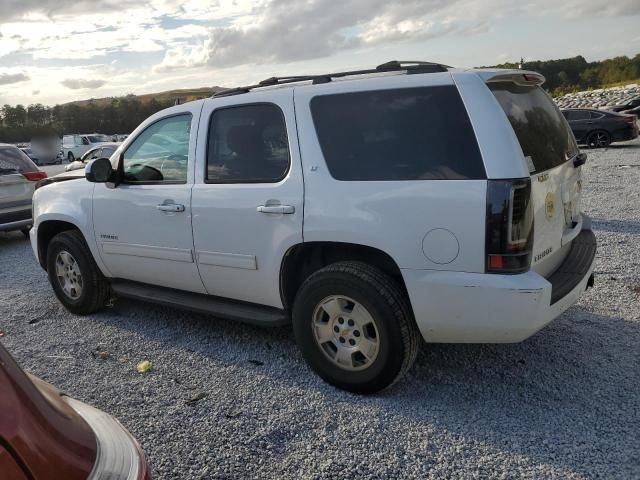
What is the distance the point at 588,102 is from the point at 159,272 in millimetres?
43348

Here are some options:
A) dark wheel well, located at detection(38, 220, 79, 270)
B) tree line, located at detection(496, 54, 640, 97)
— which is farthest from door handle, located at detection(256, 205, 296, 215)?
tree line, located at detection(496, 54, 640, 97)

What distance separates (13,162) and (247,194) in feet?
23.8

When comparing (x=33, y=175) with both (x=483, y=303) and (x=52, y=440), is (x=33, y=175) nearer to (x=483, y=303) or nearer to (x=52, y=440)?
(x=483, y=303)

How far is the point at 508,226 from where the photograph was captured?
→ 2.93 meters

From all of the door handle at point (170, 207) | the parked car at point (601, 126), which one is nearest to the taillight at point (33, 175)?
the door handle at point (170, 207)

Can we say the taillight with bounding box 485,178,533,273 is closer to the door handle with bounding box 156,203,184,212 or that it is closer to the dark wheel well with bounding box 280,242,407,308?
the dark wheel well with bounding box 280,242,407,308

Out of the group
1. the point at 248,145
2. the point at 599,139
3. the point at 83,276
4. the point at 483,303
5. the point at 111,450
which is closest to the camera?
the point at 111,450

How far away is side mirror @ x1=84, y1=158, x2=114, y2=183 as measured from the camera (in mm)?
4500

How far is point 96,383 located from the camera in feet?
12.8

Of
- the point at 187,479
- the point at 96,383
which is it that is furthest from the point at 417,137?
the point at 96,383

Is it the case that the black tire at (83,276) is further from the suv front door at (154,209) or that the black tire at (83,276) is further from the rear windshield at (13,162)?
the rear windshield at (13,162)

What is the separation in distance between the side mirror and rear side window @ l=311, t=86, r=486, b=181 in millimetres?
1939

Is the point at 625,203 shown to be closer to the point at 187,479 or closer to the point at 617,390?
the point at 617,390

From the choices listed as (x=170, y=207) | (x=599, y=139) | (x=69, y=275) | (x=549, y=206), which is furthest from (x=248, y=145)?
(x=599, y=139)
